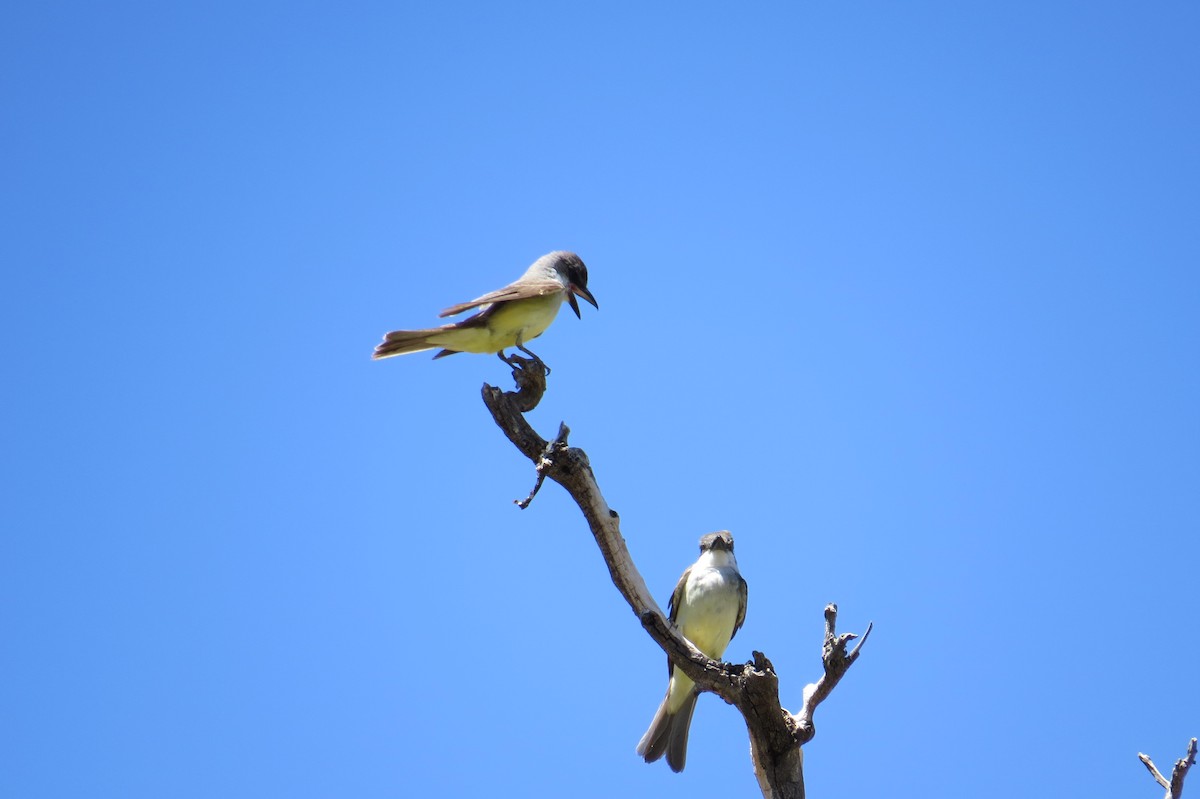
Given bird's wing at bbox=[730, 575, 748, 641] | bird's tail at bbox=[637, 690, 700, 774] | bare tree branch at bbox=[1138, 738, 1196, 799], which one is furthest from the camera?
bird's wing at bbox=[730, 575, 748, 641]

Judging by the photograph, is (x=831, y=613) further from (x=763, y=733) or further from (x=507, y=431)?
(x=507, y=431)

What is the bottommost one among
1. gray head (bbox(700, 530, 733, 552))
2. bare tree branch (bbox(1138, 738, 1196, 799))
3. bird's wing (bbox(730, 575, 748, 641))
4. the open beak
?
bare tree branch (bbox(1138, 738, 1196, 799))

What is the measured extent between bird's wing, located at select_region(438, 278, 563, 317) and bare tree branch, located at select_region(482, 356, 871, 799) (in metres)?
0.86

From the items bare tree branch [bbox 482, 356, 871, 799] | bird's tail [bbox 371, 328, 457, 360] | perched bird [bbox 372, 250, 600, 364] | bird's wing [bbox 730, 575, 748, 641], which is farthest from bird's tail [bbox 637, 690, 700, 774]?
bird's tail [bbox 371, 328, 457, 360]

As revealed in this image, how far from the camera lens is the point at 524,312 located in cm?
868

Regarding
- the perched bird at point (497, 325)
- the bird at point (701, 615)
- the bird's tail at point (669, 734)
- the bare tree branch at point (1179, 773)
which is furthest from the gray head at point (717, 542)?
the bare tree branch at point (1179, 773)

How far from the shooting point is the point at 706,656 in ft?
24.2

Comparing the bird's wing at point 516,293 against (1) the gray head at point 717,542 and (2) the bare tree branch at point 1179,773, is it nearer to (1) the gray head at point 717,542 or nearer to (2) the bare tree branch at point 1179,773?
(1) the gray head at point 717,542

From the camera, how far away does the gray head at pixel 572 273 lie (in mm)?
9547

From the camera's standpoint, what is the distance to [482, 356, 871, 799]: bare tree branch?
702 cm

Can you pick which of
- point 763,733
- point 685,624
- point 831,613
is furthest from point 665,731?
point 831,613

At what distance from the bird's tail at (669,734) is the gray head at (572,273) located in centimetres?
359

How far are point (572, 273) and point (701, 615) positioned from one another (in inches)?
138

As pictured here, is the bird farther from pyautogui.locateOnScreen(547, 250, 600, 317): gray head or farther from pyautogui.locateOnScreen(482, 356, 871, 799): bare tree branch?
pyautogui.locateOnScreen(547, 250, 600, 317): gray head
